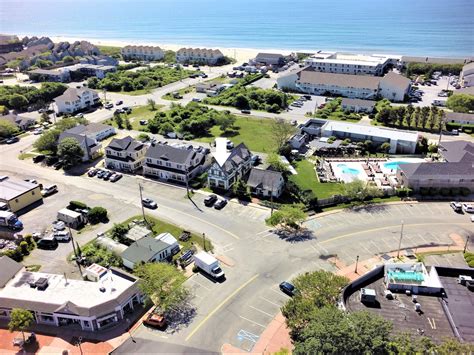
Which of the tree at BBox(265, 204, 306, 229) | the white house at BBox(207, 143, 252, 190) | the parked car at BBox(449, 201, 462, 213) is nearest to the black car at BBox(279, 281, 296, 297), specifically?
the tree at BBox(265, 204, 306, 229)

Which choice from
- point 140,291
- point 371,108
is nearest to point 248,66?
point 371,108

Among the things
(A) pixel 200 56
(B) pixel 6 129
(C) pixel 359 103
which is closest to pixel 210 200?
(C) pixel 359 103

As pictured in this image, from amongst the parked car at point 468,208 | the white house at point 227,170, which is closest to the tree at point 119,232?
the white house at point 227,170

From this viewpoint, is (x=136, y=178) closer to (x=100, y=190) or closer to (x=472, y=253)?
(x=100, y=190)

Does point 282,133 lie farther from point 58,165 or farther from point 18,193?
point 18,193

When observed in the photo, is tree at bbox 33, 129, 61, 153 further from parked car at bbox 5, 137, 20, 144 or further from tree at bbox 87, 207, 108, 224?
tree at bbox 87, 207, 108, 224

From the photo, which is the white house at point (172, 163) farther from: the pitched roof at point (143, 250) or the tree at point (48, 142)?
the tree at point (48, 142)

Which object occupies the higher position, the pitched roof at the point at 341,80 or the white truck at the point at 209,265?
the pitched roof at the point at 341,80
